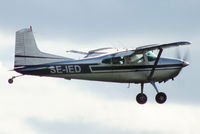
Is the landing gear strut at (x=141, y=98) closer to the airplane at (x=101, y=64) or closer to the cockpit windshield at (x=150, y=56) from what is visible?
the airplane at (x=101, y=64)

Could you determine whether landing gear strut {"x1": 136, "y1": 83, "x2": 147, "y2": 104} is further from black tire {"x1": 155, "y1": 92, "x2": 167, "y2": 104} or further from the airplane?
the airplane

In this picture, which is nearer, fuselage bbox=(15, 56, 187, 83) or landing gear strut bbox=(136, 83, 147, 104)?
fuselage bbox=(15, 56, 187, 83)

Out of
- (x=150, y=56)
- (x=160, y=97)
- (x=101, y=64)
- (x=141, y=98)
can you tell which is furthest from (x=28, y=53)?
(x=160, y=97)

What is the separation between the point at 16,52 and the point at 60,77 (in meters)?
2.35

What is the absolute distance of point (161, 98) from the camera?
150 feet

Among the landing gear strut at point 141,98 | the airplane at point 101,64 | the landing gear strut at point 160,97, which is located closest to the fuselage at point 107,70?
the airplane at point 101,64

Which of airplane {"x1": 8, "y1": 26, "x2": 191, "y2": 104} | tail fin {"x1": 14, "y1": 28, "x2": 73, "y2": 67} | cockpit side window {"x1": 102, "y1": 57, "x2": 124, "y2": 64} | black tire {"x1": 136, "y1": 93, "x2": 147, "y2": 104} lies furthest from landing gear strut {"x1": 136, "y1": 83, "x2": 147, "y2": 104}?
tail fin {"x1": 14, "y1": 28, "x2": 73, "y2": 67}

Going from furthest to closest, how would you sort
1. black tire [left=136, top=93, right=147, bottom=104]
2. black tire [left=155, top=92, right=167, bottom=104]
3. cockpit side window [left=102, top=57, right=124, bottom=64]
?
1. black tire [left=136, top=93, right=147, bottom=104]
2. black tire [left=155, top=92, right=167, bottom=104]
3. cockpit side window [left=102, top=57, right=124, bottom=64]

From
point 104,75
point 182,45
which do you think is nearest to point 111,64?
point 104,75

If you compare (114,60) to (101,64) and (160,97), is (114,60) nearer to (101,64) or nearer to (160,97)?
(101,64)

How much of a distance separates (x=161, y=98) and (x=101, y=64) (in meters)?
3.51

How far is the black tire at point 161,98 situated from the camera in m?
45.7

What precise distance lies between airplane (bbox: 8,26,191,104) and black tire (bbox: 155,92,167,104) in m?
0.62

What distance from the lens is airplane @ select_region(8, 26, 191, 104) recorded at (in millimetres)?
44156
